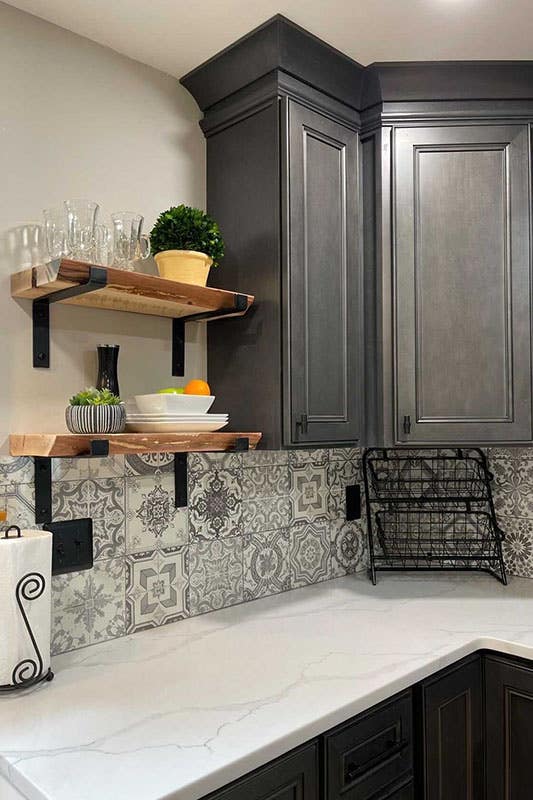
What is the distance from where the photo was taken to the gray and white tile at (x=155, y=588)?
168 centimetres

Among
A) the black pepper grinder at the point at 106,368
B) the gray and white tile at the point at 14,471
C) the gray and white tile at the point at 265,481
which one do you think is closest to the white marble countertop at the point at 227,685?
the gray and white tile at the point at 265,481

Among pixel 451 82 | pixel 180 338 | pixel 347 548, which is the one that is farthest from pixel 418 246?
pixel 347 548

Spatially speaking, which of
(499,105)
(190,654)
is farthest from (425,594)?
(499,105)

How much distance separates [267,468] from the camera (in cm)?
202

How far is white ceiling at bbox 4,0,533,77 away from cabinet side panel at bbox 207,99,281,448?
21cm

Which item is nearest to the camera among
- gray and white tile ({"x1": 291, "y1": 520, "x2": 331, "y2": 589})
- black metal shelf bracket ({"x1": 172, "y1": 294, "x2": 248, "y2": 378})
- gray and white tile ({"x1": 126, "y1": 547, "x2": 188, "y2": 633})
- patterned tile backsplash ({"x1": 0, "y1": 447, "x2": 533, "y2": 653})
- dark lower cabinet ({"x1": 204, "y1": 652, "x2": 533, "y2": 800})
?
dark lower cabinet ({"x1": 204, "y1": 652, "x2": 533, "y2": 800})

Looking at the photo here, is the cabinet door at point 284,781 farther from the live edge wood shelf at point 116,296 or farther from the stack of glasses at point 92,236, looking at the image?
the stack of glasses at point 92,236

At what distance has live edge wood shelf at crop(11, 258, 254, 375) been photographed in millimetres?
1389

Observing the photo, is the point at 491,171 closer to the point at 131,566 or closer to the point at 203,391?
the point at 203,391

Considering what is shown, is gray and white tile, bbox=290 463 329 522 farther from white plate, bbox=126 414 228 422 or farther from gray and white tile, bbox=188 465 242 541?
white plate, bbox=126 414 228 422

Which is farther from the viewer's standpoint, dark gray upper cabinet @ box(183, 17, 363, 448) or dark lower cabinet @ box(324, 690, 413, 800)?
dark gray upper cabinet @ box(183, 17, 363, 448)

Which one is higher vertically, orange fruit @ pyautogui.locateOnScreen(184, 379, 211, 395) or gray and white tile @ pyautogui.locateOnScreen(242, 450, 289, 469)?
orange fruit @ pyautogui.locateOnScreen(184, 379, 211, 395)

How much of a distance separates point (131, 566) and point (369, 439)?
0.74m

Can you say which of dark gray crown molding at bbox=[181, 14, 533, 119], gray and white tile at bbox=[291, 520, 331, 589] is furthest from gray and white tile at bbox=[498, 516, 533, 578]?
dark gray crown molding at bbox=[181, 14, 533, 119]
